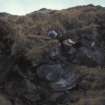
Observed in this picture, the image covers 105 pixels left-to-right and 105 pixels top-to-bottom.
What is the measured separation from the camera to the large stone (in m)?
20.6

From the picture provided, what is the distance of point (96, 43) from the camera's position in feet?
81.4

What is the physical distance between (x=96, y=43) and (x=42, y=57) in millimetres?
4583

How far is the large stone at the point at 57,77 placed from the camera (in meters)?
20.6

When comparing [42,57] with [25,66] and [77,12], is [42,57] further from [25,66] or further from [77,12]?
[77,12]

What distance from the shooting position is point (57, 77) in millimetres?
20828

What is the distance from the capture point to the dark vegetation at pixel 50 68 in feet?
64.9

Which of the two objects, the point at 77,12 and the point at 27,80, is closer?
the point at 27,80

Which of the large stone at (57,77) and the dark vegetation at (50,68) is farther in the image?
the large stone at (57,77)

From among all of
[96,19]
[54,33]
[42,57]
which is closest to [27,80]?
[42,57]

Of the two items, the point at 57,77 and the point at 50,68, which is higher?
the point at 50,68

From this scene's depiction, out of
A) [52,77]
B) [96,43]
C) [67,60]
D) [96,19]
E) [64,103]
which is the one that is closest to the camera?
[64,103]

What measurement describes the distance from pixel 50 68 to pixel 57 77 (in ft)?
2.18

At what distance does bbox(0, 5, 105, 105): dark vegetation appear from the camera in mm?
19781

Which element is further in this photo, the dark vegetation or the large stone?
the large stone
